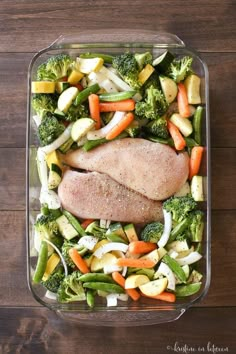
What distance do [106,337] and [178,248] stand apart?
512 millimetres

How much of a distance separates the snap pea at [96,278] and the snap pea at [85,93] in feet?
2.16

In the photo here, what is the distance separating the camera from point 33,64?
1979 millimetres

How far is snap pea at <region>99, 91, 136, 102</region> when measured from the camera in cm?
197

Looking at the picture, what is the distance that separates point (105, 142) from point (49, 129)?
0.74ft

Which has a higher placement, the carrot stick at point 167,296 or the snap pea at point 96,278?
the snap pea at point 96,278

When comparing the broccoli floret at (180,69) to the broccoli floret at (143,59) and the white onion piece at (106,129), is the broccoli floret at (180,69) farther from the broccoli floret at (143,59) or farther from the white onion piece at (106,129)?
the white onion piece at (106,129)

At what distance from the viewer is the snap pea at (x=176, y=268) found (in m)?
1.97

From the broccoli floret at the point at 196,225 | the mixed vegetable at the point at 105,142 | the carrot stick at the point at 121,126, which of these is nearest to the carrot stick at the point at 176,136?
the mixed vegetable at the point at 105,142

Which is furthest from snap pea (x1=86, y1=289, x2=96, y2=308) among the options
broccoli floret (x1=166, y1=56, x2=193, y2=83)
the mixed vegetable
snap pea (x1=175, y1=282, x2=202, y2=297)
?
broccoli floret (x1=166, y1=56, x2=193, y2=83)

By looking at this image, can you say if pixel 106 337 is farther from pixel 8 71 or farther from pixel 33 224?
pixel 8 71

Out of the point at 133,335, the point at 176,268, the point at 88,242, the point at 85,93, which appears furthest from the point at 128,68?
the point at 133,335

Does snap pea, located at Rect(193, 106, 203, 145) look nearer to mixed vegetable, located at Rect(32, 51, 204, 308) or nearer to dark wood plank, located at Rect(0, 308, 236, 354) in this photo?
mixed vegetable, located at Rect(32, 51, 204, 308)

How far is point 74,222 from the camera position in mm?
2018

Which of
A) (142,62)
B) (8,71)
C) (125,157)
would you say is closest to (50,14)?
(8,71)
